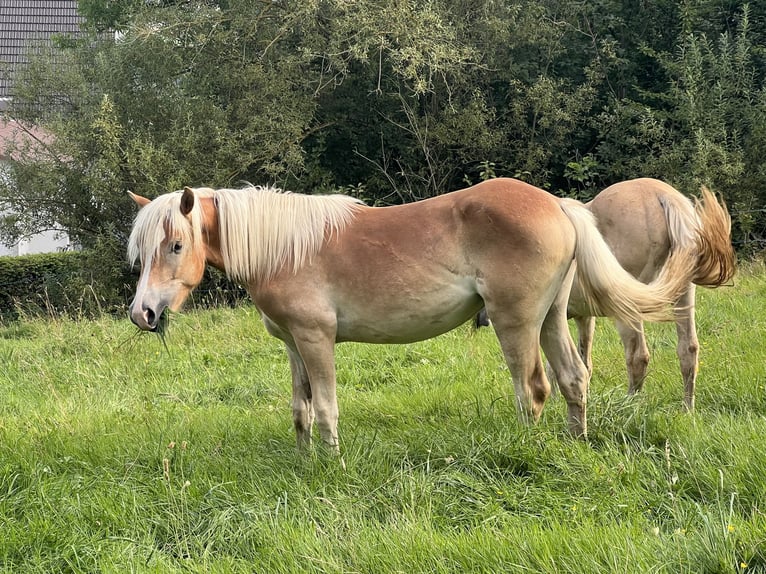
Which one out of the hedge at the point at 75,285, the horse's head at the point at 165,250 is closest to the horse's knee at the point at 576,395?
the horse's head at the point at 165,250

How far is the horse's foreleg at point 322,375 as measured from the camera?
359 centimetres

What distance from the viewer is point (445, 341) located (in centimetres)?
704

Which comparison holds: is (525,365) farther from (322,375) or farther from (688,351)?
(688,351)

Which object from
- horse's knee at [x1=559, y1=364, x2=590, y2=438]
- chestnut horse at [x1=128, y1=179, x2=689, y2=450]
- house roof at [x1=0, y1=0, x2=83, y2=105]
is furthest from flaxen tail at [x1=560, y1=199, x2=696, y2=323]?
house roof at [x1=0, y1=0, x2=83, y2=105]

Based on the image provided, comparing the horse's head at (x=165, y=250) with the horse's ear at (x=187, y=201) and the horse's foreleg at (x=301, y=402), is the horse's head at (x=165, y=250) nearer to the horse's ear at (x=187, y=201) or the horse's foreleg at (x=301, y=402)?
the horse's ear at (x=187, y=201)

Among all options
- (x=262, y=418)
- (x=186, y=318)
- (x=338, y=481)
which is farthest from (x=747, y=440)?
(x=186, y=318)

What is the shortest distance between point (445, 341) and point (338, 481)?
387 centimetres

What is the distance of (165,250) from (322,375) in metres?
1.08

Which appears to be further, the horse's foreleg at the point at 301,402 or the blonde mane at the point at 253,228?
the horse's foreleg at the point at 301,402

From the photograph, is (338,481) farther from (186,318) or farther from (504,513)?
(186,318)

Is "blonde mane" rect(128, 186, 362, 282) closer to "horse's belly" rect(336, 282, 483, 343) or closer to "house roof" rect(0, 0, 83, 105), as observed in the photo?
"horse's belly" rect(336, 282, 483, 343)

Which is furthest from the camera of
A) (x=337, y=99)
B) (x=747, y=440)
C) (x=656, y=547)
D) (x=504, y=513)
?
(x=337, y=99)

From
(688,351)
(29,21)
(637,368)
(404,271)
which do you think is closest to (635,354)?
(637,368)

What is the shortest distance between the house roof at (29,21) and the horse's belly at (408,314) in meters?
22.7
